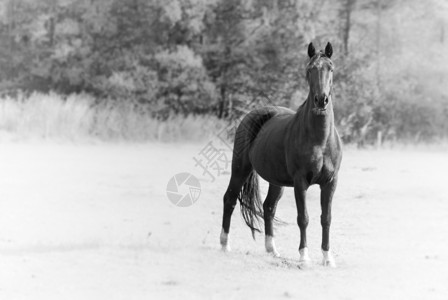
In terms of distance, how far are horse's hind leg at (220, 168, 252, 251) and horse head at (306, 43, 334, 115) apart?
6.23 ft

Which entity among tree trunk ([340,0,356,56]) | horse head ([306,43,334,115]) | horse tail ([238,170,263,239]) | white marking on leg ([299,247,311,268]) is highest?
tree trunk ([340,0,356,56])

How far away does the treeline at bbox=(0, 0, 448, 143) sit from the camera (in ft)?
75.0

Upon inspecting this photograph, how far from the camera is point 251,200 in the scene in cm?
768

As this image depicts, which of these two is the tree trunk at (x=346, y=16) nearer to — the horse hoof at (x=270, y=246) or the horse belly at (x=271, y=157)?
the horse belly at (x=271, y=157)

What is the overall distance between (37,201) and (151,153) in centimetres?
846

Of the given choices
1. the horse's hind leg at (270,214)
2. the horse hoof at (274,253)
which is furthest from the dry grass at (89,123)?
the horse hoof at (274,253)

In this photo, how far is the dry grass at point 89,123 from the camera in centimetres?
1869

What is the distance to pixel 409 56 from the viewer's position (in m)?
29.8

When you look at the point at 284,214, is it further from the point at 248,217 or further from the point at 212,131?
the point at 212,131

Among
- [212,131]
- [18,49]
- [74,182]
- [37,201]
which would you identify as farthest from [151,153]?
[18,49]

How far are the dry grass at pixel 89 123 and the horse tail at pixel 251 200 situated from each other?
12.0 meters

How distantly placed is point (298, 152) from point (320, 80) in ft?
2.76

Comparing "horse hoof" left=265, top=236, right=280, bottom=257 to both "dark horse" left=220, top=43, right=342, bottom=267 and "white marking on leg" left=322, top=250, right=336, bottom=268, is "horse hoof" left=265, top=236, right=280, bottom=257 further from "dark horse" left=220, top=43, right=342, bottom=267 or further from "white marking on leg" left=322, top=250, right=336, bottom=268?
"white marking on leg" left=322, top=250, right=336, bottom=268

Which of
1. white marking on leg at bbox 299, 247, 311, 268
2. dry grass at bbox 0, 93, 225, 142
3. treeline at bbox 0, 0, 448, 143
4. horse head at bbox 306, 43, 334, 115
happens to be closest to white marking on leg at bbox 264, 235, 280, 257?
white marking on leg at bbox 299, 247, 311, 268
